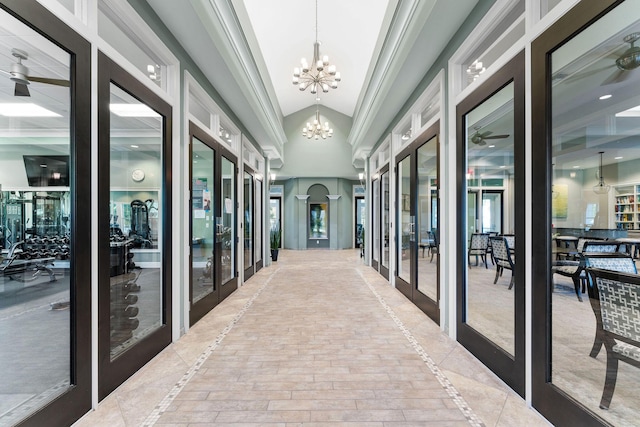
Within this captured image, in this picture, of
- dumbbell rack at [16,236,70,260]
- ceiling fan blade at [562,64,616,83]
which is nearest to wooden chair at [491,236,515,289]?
ceiling fan blade at [562,64,616,83]

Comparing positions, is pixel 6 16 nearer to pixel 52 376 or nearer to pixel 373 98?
pixel 52 376

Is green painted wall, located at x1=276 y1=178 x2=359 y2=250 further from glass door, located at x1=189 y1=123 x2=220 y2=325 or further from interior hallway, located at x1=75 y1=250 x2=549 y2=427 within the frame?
interior hallway, located at x1=75 y1=250 x2=549 y2=427

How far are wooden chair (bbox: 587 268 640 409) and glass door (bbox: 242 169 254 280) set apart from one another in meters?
5.34

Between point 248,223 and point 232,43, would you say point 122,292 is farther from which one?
point 248,223

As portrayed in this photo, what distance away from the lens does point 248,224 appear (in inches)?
266

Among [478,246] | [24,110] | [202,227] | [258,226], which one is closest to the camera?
[24,110]

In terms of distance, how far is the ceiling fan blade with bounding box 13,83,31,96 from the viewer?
6.49 feet

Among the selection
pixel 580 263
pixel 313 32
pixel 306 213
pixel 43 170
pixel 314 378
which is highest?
pixel 313 32

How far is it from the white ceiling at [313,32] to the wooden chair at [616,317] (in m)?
3.94

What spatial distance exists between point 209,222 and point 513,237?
3.70 m

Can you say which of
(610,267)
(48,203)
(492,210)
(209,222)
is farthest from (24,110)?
(492,210)

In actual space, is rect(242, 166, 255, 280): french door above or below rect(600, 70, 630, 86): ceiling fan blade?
below

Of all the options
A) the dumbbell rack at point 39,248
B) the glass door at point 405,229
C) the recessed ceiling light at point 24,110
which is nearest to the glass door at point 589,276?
the glass door at point 405,229

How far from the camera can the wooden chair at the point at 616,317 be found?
170cm
